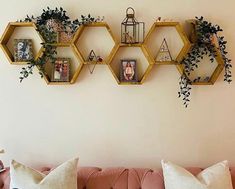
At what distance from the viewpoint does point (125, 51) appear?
8.23 ft

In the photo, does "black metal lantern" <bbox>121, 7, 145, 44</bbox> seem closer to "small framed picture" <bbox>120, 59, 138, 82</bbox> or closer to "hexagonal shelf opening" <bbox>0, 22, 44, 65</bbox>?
"small framed picture" <bbox>120, 59, 138, 82</bbox>

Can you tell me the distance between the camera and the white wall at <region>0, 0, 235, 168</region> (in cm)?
254

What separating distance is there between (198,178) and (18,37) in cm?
166

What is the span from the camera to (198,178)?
2166 mm

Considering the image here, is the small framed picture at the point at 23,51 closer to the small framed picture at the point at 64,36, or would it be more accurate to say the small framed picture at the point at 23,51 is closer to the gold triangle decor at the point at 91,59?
the small framed picture at the point at 64,36

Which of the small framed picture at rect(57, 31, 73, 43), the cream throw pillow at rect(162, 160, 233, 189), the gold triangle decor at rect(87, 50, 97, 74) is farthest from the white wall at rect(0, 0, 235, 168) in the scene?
the cream throw pillow at rect(162, 160, 233, 189)

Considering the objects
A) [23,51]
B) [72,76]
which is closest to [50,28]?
[23,51]

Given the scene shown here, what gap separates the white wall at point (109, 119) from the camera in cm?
254

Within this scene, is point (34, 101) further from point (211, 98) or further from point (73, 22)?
point (211, 98)

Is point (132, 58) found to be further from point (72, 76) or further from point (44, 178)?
point (44, 178)

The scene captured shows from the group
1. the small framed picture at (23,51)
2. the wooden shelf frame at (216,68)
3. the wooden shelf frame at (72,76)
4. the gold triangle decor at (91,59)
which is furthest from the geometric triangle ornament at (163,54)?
the small framed picture at (23,51)

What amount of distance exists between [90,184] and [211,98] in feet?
3.66

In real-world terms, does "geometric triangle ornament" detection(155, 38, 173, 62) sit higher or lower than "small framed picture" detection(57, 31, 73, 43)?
lower

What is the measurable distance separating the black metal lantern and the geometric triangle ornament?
0.52 ft
